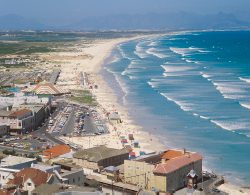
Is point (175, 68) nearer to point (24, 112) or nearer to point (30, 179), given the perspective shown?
point (24, 112)

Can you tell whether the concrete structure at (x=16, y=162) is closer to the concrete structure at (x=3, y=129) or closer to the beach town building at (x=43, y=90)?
the concrete structure at (x=3, y=129)

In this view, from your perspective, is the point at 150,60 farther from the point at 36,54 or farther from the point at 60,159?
the point at 60,159

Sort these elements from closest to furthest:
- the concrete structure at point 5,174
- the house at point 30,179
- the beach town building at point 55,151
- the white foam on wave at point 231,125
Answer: the house at point 30,179 < the concrete structure at point 5,174 < the beach town building at point 55,151 < the white foam on wave at point 231,125

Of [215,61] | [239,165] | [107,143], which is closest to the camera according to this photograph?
[239,165]

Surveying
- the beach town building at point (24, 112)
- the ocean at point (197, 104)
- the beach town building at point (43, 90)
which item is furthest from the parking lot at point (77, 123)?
the beach town building at point (43, 90)

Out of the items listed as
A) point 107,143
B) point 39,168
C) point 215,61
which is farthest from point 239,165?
point 215,61

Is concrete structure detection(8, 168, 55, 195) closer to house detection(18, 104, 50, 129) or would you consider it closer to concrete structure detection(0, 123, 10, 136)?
concrete structure detection(0, 123, 10, 136)

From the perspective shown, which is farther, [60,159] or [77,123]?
[77,123]
